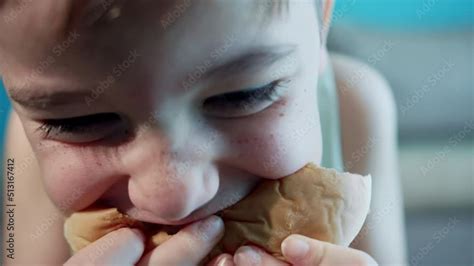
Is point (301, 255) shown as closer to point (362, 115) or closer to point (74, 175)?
point (74, 175)

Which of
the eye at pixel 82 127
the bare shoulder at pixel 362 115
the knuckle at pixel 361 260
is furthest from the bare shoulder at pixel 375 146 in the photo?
the eye at pixel 82 127

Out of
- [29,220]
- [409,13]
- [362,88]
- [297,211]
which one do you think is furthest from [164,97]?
[409,13]

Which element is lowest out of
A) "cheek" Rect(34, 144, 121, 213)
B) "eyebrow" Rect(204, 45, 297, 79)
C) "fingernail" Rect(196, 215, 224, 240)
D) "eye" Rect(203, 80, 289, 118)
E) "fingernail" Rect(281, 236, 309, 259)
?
"fingernail" Rect(281, 236, 309, 259)

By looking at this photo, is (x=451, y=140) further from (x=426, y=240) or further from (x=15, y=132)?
(x=15, y=132)

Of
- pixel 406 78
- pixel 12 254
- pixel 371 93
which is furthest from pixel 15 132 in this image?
pixel 406 78

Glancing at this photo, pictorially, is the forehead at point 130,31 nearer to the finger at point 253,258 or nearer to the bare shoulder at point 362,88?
the finger at point 253,258

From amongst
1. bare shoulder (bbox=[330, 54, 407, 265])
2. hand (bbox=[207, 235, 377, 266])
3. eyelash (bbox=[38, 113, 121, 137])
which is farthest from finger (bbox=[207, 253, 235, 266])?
bare shoulder (bbox=[330, 54, 407, 265])

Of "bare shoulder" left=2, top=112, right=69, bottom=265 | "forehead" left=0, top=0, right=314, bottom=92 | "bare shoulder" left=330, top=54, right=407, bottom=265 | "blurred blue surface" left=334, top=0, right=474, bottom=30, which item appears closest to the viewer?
"forehead" left=0, top=0, right=314, bottom=92

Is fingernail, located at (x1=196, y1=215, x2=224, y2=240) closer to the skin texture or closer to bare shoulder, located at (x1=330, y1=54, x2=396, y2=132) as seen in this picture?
the skin texture

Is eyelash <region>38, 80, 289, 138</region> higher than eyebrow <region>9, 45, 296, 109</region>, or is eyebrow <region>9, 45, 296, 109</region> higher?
eyebrow <region>9, 45, 296, 109</region>
